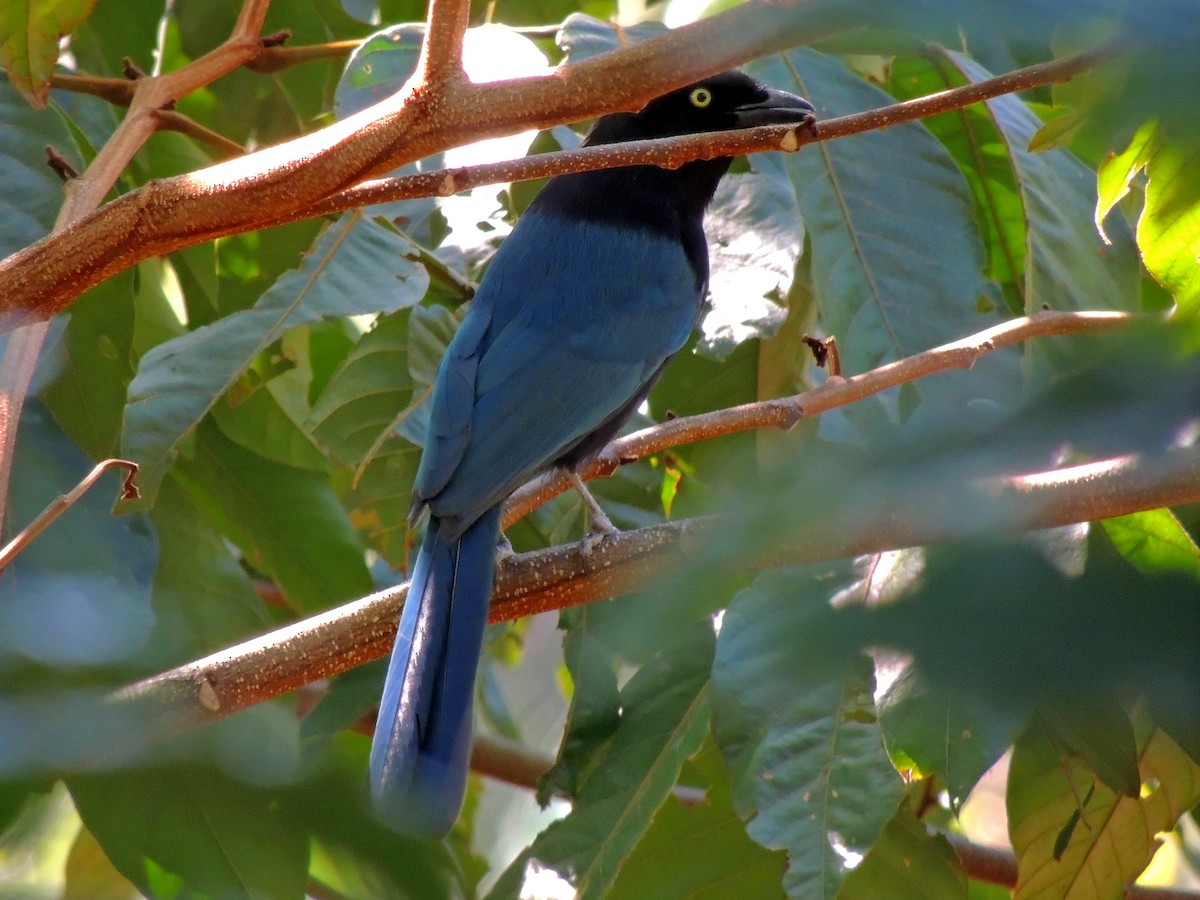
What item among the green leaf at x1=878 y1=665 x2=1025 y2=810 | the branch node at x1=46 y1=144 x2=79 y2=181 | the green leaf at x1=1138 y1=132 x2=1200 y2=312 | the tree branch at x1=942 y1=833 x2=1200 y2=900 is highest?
the branch node at x1=46 y1=144 x2=79 y2=181

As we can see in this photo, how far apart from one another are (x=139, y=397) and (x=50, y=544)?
107cm

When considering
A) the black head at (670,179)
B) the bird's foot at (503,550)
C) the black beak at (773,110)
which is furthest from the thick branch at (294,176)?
the black head at (670,179)

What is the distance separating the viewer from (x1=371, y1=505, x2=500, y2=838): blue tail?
7.97ft

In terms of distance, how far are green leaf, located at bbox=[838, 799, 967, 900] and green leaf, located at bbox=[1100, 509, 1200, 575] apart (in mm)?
880

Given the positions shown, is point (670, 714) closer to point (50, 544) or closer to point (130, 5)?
point (50, 544)

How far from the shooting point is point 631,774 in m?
3.11

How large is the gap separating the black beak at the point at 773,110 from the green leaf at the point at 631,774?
5.37 feet

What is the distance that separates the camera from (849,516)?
73 cm

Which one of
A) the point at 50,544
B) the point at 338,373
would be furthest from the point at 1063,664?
the point at 338,373

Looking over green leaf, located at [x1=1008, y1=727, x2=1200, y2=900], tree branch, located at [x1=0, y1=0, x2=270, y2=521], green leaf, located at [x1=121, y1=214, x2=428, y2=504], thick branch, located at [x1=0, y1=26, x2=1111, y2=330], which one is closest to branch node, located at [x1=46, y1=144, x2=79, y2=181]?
tree branch, located at [x1=0, y1=0, x2=270, y2=521]

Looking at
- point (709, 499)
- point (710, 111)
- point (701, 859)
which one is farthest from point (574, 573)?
point (710, 111)

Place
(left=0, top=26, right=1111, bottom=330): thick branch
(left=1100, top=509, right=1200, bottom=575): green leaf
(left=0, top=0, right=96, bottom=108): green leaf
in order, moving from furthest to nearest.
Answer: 1. (left=0, top=0, right=96, bottom=108): green leaf
2. (left=1100, top=509, right=1200, bottom=575): green leaf
3. (left=0, top=26, right=1111, bottom=330): thick branch

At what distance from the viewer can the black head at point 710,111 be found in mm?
4078

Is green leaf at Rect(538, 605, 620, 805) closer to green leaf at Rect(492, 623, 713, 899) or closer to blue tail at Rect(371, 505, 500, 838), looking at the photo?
green leaf at Rect(492, 623, 713, 899)
